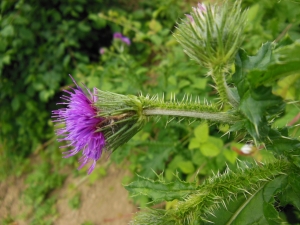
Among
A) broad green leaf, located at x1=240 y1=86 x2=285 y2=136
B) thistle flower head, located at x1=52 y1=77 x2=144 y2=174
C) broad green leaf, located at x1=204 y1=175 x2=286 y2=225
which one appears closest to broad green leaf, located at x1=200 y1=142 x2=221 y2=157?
broad green leaf, located at x1=204 y1=175 x2=286 y2=225

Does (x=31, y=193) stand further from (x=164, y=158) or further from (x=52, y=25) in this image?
(x=164, y=158)

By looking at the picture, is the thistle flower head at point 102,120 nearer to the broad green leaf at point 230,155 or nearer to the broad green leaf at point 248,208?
the broad green leaf at point 248,208

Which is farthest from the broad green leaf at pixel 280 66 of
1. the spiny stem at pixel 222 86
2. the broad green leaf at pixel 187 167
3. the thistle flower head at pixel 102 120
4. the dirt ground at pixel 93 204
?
the dirt ground at pixel 93 204

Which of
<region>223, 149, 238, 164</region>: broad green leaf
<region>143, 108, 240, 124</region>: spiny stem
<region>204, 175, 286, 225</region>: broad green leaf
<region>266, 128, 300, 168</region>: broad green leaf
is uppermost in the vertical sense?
<region>143, 108, 240, 124</region>: spiny stem

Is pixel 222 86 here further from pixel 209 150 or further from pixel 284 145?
pixel 209 150

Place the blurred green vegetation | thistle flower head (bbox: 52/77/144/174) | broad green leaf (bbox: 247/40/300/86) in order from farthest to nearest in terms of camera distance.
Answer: the blurred green vegetation
thistle flower head (bbox: 52/77/144/174)
broad green leaf (bbox: 247/40/300/86)

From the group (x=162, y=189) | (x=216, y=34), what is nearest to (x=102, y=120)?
(x=162, y=189)

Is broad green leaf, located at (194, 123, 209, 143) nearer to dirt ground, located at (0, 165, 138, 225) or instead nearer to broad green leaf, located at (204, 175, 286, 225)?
broad green leaf, located at (204, 175, 286, 225)

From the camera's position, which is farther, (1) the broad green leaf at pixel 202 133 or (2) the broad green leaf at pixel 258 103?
(1) the broad green leaf at pixel 202 133
